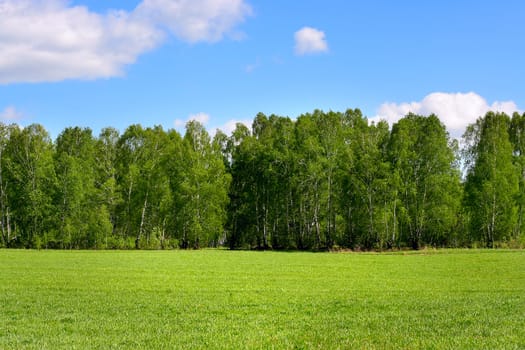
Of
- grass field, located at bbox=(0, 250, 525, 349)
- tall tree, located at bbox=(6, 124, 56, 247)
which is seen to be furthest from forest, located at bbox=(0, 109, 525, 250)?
grass field, located at bbox=(0, 250, 525, 349)

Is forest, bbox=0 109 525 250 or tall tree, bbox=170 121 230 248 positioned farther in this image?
tall tree, bbox=170 121 230 248

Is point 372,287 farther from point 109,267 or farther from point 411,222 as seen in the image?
point 411,222

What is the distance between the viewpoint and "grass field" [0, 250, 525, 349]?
1301 cm

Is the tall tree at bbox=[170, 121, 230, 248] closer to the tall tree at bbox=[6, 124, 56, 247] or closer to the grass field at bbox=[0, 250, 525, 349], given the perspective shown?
the tall tree at bbox=[6, 124, 56, 247]

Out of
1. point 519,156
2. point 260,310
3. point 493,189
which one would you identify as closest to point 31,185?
point 260,310

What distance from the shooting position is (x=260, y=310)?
60.8 feet

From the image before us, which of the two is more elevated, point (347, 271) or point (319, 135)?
point (319, 135)

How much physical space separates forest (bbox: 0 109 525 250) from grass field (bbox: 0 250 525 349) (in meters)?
38.6

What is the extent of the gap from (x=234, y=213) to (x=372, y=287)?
5968 cm

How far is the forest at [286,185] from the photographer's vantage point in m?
70.5

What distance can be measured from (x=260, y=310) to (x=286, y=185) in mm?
58732

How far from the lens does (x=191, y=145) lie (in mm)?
80562

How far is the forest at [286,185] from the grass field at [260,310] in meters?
38.6

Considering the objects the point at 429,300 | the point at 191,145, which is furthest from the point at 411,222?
the point at 429,300
